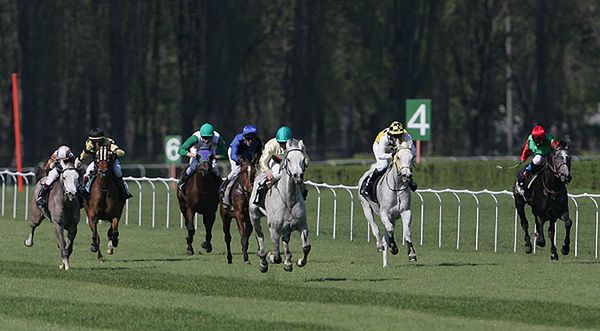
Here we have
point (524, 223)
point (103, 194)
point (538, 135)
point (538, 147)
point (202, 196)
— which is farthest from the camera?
point (524, 223)

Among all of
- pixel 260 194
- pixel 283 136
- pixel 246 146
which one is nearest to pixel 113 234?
pixel 246 146

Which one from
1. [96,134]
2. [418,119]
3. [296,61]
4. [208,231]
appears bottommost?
[208,231]

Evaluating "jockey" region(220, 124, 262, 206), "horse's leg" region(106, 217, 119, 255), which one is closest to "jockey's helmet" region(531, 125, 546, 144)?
"jockey" region(220, 124, 262, 206)

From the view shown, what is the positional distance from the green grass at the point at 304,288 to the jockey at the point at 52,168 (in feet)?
2.82

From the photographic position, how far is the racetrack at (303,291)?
15086 millimetres

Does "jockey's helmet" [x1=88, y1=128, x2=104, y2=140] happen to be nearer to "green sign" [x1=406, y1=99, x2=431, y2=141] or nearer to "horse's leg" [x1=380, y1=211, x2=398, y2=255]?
"horse's leg" [x1=380, y1=211, x2=398, y2=255]

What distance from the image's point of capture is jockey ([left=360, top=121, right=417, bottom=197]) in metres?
20.6

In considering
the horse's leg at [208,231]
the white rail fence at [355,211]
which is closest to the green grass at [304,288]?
the horse's leg at [208,231]

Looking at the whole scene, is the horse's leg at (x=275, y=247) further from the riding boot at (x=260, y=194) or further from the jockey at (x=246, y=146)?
the jockey at (x=246, y=146)

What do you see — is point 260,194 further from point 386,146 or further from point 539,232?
point 539,232

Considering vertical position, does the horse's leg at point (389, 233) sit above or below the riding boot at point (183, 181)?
below

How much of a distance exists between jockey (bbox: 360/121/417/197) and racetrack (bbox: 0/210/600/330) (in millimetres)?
1021

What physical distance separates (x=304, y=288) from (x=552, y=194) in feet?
17.1

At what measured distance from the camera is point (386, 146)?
21094 millimetres
